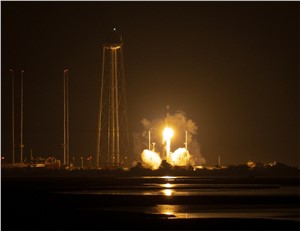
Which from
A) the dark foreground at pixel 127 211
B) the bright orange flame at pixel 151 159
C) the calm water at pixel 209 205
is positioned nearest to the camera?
the dark foreground at pixel 127 211

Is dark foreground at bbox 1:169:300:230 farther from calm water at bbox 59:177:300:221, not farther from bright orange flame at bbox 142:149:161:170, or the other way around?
bright orange flame at bbox 142:149:161:170

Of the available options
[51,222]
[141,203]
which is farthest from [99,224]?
[141,203]

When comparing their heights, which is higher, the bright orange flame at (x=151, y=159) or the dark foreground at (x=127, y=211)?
the bright orange flame at (x=151, y=159)

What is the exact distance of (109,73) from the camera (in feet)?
444

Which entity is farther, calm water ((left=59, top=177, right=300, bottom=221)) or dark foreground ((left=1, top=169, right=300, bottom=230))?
calm water ((left=59, top=177, right=300, bottom=221))

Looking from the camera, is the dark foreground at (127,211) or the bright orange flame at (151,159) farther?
the bright orange flame at (151,159)

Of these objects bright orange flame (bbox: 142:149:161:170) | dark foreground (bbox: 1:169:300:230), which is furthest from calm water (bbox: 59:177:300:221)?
bright orange flame (bbox: 142:149:161:170)

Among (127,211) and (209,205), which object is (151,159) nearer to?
(209,205)

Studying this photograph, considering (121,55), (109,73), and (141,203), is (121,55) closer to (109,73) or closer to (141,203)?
(109,73)

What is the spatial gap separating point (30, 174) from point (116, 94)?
38.7m

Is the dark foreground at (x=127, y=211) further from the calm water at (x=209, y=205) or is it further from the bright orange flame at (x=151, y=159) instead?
the bright orange flame at (x=151, y=159)

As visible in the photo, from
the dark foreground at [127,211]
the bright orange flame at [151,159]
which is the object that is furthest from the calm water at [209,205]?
the bright orange flame at [151,159]

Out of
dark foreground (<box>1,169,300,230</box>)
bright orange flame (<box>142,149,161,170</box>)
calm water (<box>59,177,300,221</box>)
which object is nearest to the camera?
dark foreground (<box>1,169,300,230</box>)

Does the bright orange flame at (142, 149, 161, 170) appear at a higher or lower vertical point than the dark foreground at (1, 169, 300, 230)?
higher
